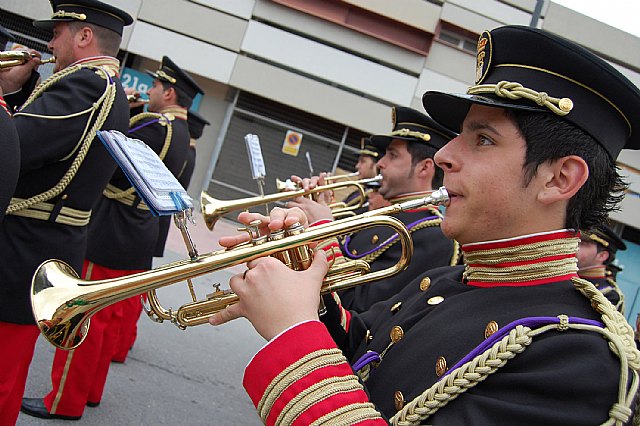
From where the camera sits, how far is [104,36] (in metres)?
3.27

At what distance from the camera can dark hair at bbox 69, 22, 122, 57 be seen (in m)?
3.21

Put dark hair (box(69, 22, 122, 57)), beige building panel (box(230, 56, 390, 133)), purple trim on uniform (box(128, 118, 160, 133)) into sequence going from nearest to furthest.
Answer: dark hair (box(69, 22, 122, 57))
purple trim on uniform (box(128, 118, 160, 133))
beige building panel (box(230, 56, 390, 133))

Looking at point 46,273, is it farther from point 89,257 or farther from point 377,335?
point 89,257

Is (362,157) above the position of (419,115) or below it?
below

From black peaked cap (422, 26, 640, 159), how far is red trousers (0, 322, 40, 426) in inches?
87.0

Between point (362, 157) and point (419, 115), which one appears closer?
point (419, 115)

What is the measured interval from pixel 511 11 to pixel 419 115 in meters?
14.5

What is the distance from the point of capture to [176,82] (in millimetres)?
4914

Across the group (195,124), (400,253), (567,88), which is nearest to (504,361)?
(567,88)

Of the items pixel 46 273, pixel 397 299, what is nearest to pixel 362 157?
pixel 397 299

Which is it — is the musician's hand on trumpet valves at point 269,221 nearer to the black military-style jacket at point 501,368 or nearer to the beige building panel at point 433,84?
the black military-style jacket at point 501,368

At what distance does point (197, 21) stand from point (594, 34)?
11354 mm

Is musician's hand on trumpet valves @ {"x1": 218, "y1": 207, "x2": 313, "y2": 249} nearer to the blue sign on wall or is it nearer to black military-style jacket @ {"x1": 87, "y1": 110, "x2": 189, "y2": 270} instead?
black military-style jacket @ {"x1": 87, "y1": 110, "x2": 189, "y2": 270}

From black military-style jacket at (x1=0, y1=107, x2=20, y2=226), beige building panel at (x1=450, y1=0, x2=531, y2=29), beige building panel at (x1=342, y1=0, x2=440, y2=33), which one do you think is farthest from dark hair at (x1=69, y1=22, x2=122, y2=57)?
beige building panel at (x1=450, y1=0, x2=531, y2=29)
